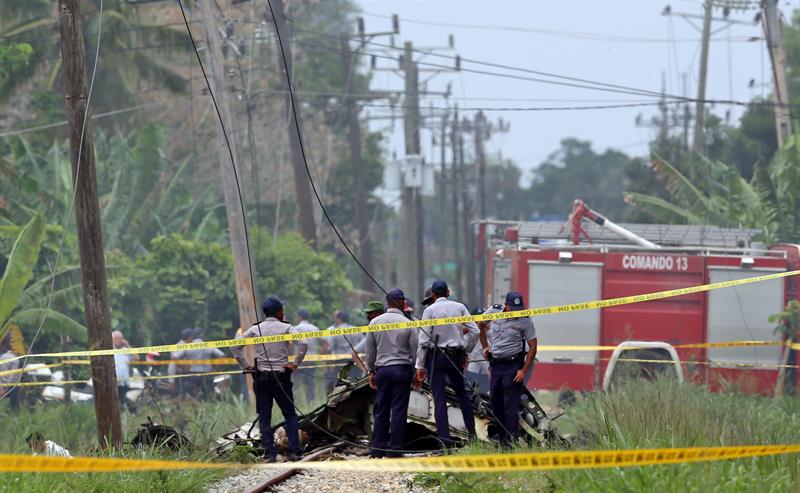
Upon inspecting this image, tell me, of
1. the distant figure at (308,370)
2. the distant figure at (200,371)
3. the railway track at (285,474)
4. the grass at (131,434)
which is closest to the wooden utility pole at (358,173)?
the distant figure at (308,370)

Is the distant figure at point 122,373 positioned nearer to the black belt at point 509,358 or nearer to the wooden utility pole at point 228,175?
the wooden utility pole at point 228,175

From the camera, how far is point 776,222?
2653 cm

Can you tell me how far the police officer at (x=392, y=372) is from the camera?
1252cm

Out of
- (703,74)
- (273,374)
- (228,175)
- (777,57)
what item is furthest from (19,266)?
(703,74)

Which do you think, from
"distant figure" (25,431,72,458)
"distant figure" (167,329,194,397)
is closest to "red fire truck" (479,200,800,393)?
"distant figure" (167,329,194,397)

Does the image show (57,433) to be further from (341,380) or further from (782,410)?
(782,410)

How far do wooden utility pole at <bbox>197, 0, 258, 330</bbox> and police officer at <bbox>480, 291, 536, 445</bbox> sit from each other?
278 inches

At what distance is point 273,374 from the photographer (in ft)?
41.9

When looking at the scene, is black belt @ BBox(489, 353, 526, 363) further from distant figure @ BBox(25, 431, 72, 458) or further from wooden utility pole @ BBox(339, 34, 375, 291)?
wooden utility pole @ BBox(339, 34, 375, 291)

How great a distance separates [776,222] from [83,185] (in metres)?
16.9

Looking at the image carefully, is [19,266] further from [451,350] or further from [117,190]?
[117,190]

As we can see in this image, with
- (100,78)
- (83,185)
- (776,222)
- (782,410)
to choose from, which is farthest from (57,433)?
(100,78)

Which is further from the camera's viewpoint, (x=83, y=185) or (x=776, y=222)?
(x=776, y=222)

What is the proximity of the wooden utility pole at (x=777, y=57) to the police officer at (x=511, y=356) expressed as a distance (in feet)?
50.3
